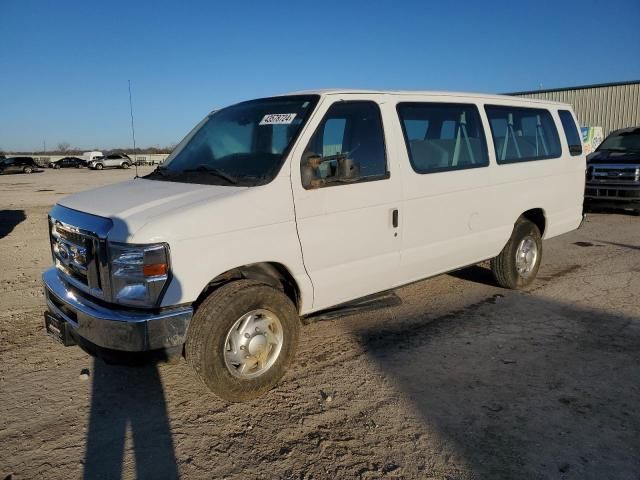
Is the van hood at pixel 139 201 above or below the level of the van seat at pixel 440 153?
below

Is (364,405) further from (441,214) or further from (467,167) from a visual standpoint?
(467,167)

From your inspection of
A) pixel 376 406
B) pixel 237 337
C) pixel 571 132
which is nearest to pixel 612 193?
pixel 571 132

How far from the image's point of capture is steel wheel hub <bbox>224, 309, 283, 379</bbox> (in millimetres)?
3355

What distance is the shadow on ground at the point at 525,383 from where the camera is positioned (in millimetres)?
2770

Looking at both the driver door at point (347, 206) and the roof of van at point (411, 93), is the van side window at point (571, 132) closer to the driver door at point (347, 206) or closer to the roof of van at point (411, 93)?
the roof of van at point (411, 93)

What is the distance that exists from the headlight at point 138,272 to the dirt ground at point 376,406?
2.90 ft

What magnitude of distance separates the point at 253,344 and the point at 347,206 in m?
1.24

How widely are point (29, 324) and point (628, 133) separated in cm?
1313

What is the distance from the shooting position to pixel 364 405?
337cm

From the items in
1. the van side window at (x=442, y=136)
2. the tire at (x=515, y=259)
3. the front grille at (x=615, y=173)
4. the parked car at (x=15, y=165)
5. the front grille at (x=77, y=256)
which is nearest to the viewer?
the front grille at (x=77, y=256)

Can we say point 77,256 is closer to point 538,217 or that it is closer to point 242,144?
point 242,144

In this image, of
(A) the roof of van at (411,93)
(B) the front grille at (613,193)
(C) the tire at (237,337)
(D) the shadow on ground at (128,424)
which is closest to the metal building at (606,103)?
(B) the front grille at (613,193)

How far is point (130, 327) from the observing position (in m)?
2.93

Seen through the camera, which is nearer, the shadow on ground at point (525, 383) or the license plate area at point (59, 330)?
the shadow on ground at point (525, 383)
